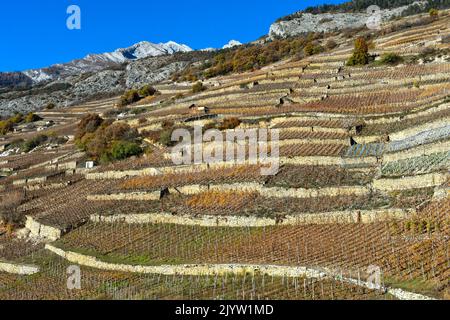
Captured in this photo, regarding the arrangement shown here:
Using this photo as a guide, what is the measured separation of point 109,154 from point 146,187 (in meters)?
13.2

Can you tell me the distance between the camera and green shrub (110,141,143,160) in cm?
4838

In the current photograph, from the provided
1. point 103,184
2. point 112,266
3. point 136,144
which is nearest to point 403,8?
point 136,144

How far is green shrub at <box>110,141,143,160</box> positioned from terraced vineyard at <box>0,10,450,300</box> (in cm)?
10

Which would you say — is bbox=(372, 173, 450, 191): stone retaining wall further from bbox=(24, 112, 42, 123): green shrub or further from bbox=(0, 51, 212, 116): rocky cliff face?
bbox=(0, 51, 212, 116): rocky cliff face

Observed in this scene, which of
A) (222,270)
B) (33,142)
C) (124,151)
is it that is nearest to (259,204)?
(222,270)

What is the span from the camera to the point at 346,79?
58062mm

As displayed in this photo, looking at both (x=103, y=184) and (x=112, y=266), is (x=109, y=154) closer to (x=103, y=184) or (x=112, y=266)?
(x=103, y=184)

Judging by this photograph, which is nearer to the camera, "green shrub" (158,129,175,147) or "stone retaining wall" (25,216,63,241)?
"stone retaining wall" (25,216,63,241)

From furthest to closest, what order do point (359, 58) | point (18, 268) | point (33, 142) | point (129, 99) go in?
point (129, 99), point (33, 142), point (359, 58), point (18, 268)

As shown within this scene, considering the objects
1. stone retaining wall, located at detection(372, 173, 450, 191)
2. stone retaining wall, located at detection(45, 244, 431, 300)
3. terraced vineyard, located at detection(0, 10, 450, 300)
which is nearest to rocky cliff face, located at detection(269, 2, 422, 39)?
terraced vineyard, located at detection(0, 10, 450, 300)

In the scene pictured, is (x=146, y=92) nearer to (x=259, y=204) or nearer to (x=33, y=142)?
(x=33, y=142)

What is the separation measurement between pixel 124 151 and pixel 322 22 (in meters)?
105

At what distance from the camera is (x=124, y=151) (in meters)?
48.3

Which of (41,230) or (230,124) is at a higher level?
(230,124)
